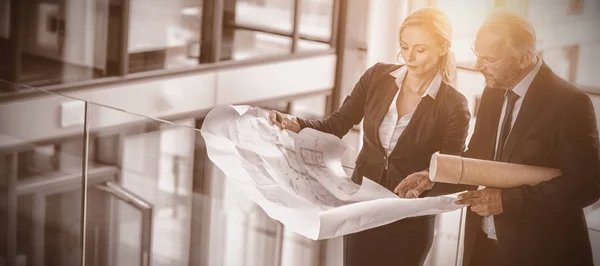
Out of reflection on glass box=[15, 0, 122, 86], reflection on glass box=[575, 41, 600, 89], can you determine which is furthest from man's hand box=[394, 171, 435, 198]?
reflection on glass box=[15, 0, 122, 86]

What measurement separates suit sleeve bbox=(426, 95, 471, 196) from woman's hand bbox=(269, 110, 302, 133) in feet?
1.28

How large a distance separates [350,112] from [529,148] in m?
0.43

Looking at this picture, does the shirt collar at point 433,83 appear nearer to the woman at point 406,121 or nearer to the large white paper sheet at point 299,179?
the woman at point 406,121

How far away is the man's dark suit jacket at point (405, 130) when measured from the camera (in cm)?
177

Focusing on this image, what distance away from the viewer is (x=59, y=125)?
2.54 metres

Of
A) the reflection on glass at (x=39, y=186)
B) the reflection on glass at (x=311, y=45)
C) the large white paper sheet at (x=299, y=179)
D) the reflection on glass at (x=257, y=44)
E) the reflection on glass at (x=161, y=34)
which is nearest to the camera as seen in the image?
the large white paper sheet at (x=299, y=179)

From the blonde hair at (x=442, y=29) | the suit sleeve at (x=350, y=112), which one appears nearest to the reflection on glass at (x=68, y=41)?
the suit sleeve at (x=350, y=112)

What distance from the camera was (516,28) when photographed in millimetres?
1671

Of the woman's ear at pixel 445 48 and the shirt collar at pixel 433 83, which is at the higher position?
the woman's ear at pixel 445 48

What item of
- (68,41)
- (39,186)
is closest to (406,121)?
(68,41)

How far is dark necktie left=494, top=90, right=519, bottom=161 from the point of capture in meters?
1.69

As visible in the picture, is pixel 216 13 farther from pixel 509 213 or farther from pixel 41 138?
pixel 509 213

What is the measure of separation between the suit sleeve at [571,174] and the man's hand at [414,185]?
0.58 ft

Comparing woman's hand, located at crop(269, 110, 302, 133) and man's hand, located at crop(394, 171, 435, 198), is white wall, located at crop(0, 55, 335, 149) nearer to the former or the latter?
woman's hand, located at crop(269, 110, 302, 133)
